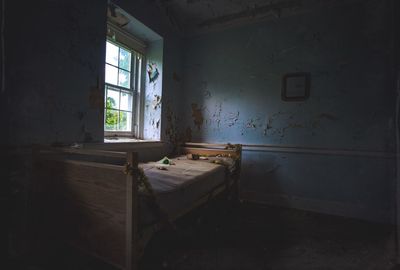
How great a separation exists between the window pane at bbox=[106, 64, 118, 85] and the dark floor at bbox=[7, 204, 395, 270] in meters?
1.87

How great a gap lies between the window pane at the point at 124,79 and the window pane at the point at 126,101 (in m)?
0.12

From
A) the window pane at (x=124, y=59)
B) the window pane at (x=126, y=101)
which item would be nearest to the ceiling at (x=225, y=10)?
the window pane at (x=124, y=59)

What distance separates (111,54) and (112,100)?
563 mm

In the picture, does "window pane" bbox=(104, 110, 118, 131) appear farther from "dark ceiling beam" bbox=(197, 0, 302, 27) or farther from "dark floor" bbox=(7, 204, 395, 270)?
"dark ceiling beam" bbox=(197, 0, 302, 27)

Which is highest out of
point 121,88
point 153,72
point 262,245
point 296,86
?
point 153,72

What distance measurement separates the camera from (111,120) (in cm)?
271

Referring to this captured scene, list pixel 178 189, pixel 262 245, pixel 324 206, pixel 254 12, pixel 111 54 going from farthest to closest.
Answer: pixel 254 12, pixel 324 206, pixel 111 54, pixel 262 245, pixel 178 189

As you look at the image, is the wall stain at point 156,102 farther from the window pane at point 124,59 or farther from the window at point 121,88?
the window pane at point 124,59

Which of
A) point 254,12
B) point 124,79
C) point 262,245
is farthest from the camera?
point 254,12

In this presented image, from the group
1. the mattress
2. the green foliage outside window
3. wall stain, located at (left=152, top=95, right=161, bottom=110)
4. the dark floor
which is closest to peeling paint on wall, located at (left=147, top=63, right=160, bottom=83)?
wall stain, located at (left=152, top=95, right=161, bottom=110)

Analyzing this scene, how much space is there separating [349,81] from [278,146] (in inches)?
46.4

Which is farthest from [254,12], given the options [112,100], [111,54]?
[112,100]

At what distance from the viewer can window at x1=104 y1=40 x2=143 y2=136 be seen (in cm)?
264

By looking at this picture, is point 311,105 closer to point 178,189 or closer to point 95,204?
point 178,189
